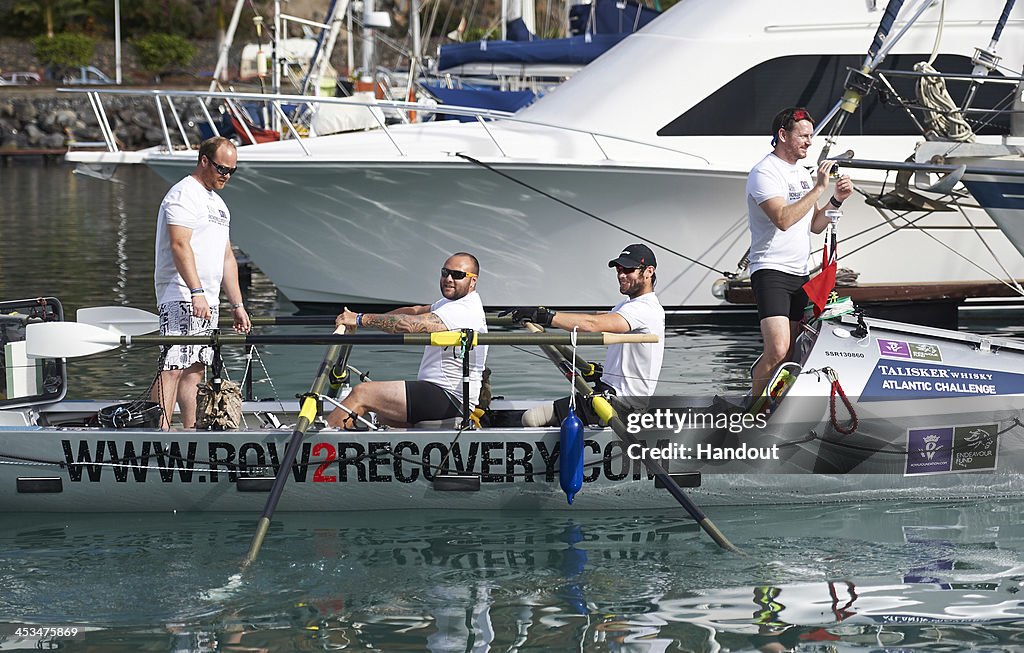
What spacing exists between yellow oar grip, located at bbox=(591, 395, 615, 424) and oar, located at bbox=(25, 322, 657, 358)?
0.30 meters

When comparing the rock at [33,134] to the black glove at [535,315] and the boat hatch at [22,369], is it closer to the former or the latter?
the boat hatch at [22,369]

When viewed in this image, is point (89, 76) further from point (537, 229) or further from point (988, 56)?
point (988, 56)

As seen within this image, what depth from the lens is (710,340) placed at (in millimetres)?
12188

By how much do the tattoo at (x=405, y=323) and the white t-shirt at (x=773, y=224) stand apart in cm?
187

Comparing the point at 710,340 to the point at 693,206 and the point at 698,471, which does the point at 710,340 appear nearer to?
the point at 693,206

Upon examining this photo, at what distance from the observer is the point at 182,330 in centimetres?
745

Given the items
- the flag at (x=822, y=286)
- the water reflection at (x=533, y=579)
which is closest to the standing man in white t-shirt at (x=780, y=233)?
the flag at (x=822, y=286)

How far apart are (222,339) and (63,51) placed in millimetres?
50370

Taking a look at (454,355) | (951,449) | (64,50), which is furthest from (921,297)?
(64,50)

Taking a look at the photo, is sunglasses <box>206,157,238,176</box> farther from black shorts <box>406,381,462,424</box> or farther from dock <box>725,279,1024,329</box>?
dock <box>725,279,1024,329</box>

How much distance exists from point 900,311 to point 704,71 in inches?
115

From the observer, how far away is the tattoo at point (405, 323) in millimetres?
6926

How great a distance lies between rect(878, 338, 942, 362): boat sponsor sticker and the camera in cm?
708

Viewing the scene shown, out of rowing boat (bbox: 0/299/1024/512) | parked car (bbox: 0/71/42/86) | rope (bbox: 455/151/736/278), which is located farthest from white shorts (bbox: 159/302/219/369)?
parked car (bbox: 0/71/42/86)
